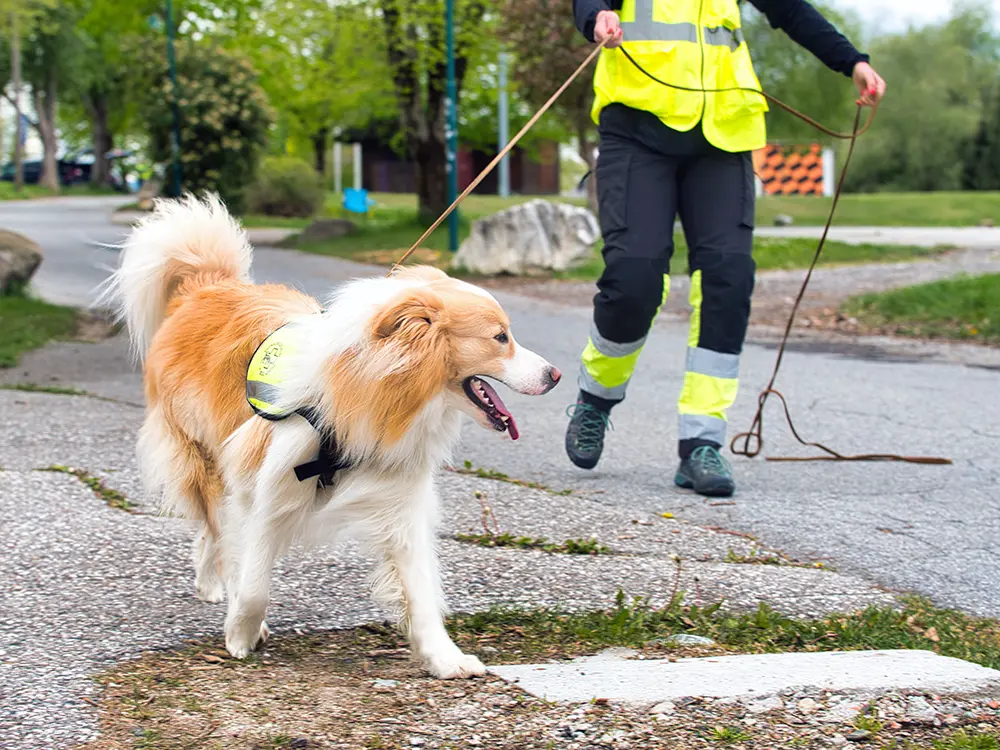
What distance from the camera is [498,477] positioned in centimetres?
544

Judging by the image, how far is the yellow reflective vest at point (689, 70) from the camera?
4.95 meters

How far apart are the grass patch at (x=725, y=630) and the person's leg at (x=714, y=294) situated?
4.87ft

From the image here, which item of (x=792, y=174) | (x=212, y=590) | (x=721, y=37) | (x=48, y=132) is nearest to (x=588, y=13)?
(x=721, y=37)

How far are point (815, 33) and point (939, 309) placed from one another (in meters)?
6.64

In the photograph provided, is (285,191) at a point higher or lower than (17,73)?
lower

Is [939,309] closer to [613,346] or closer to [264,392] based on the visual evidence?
[613,346]

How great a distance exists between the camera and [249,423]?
339cm

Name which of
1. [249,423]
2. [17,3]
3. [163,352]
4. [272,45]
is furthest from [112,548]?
[17,3]

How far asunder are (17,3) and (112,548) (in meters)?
43.6

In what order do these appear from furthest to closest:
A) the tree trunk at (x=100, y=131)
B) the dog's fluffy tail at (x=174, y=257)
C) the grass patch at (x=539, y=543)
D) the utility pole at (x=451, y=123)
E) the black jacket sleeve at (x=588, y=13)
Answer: the tree trunk at (x=100, y=131)
the utility pole at (x=451, y=123)
the black jacket sleeve at (x=588, y=13)
the grass patch at (x=539, y=543)
the dog's fluffy tail at (x=174, y=257)

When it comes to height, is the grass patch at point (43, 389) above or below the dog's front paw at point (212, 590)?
below

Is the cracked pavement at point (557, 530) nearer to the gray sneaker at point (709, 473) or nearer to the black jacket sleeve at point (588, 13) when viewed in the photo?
the gray sneaker at point (709, 473)

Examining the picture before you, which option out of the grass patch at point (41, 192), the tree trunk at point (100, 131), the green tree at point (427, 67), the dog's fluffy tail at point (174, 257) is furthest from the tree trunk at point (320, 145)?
the dog's fluffy tail at point (174, 257)

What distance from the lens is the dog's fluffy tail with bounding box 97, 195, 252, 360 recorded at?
4.20m
